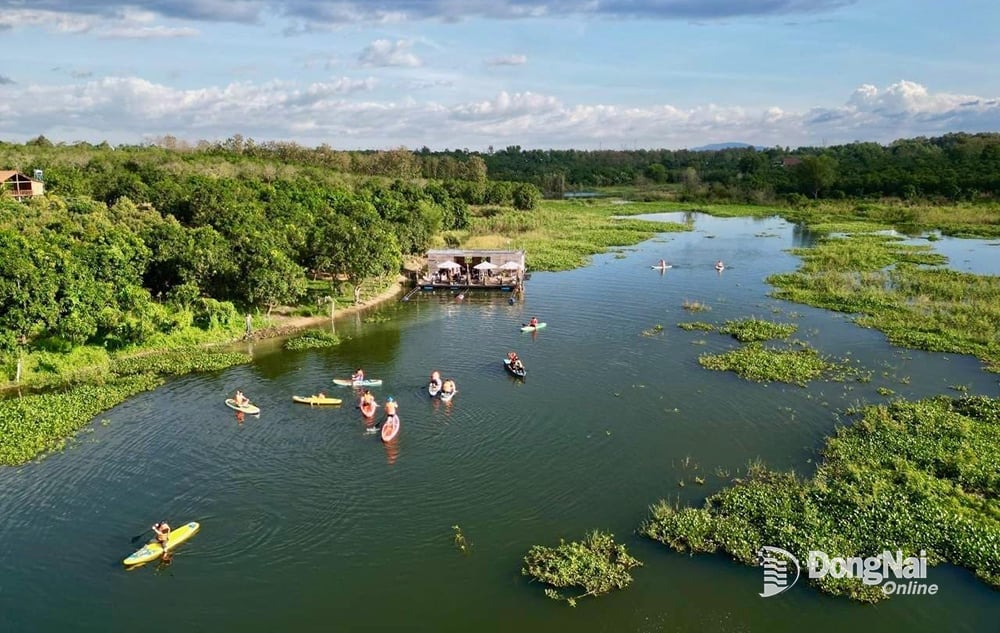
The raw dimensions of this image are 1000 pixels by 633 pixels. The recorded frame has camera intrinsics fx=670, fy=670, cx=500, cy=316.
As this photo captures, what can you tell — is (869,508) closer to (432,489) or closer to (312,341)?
(432,489)

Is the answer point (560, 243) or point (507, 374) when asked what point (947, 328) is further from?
point (560, 243)

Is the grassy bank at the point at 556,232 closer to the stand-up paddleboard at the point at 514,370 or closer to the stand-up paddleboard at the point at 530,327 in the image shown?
the stand-up paddleboard at the point at 530,327

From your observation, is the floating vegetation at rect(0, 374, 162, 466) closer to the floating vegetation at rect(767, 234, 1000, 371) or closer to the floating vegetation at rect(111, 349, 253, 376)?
the floating vegetation at rect(111, 349, 253, 376)

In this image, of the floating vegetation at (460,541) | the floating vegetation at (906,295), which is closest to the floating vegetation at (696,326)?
the floating vegetation at (906,295)

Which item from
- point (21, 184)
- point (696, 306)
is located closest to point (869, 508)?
point (696, 306)

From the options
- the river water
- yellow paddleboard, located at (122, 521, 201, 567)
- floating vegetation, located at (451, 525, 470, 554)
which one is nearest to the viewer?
the river water

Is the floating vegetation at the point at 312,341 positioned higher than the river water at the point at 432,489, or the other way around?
the floating vegetation at the point at 312,341

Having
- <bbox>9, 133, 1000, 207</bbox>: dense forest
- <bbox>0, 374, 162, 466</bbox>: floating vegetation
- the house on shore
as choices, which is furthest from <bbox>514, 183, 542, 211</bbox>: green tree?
<bbox>0, 374, 162, 466</bbox>: floating vegetation
